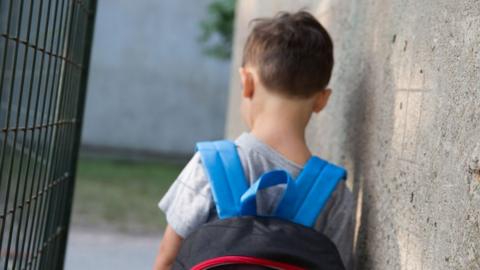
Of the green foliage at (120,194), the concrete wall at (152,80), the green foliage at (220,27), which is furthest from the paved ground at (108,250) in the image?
the concrete wall at (152,80)

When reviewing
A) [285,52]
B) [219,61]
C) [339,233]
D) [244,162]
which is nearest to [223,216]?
[244,162]

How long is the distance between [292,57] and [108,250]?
5861 mm

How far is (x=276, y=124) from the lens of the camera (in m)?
2.33

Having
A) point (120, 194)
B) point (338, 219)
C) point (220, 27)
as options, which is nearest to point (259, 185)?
point (338, 219)

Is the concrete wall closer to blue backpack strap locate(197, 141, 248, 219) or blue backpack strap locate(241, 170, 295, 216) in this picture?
blue backpack strap locate(197, 141, 248, 219)

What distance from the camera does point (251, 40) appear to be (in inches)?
94.8

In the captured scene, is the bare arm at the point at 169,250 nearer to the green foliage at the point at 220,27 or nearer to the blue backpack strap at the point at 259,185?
the blue backpack strap at the point at 259,185

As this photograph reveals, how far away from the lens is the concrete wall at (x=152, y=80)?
18016 millimetres

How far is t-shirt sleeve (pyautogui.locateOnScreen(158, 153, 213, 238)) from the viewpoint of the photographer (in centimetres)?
218

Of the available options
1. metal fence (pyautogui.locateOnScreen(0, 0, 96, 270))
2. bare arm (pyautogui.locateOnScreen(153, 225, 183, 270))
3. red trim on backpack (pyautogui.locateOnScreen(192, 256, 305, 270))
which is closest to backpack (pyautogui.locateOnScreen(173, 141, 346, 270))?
red trim on backpack (pyautogui.locateOnScreen(192, 256, 305, 270))

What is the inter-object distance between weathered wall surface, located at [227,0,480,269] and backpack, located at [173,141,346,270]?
16 cm

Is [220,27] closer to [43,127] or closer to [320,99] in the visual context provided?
[320,99]

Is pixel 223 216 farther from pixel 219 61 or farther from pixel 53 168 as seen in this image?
pixel 219 61

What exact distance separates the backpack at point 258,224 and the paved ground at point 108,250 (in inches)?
195
